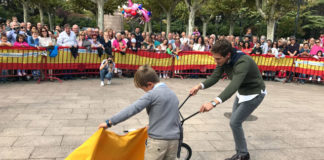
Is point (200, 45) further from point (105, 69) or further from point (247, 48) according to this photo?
point (105, 69)

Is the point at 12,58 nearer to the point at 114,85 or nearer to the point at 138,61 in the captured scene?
the point at 114,85

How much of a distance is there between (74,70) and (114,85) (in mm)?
2096

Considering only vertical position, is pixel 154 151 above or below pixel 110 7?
below

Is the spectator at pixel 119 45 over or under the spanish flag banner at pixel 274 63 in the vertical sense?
over

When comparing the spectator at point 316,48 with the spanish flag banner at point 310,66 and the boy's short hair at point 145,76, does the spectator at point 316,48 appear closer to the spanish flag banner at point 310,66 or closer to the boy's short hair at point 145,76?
the spanish flag banner at point 310,66

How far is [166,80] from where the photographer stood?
10.9m

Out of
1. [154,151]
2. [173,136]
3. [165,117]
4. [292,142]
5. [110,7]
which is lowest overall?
[292,142]

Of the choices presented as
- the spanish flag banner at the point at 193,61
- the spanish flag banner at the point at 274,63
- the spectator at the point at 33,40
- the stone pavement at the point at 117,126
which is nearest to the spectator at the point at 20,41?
the spectator at the point at 33,40

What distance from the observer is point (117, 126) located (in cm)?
501

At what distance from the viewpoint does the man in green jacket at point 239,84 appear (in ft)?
10.7

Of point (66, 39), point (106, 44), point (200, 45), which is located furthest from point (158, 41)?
point (66, 39)

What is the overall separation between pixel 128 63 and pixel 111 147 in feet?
27.1

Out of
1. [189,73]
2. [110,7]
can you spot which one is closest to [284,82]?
[189,73]

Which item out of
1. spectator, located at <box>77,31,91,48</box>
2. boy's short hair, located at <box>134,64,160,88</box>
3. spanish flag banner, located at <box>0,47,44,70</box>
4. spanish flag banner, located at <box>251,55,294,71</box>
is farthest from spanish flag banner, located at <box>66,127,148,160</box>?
spanish flag banner, located at <box>251,55,294,71</box>
